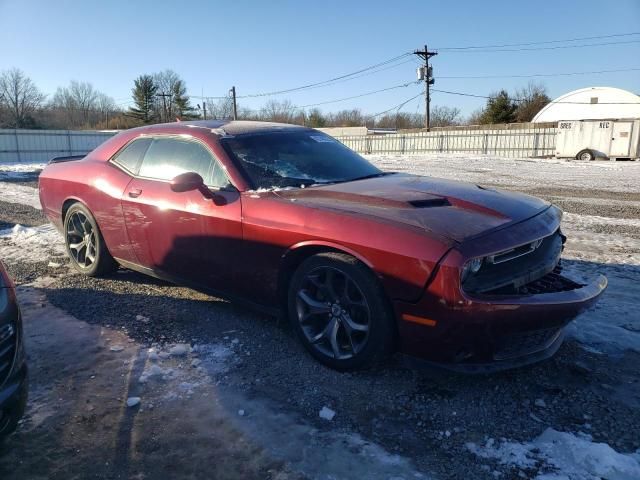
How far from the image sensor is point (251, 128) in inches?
165

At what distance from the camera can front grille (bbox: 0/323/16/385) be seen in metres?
2.07

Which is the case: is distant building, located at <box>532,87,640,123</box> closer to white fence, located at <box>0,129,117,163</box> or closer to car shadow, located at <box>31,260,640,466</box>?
white fence, located at <box>0,129,117,163</box>

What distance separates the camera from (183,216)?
372 centimetres

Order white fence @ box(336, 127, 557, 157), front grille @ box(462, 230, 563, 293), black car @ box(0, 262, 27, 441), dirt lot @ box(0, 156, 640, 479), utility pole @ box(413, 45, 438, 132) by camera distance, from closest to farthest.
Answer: black car @ box(0, 262, 27, 441)
dirt lot @ box(0, 156, 640, 479)
front grille @ box(462, 230, 563, 293)
white fence @ box(336, 127, 557, 157)
utility pole @ box(413, 45, 438, 132)

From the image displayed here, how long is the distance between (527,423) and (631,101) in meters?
49.1

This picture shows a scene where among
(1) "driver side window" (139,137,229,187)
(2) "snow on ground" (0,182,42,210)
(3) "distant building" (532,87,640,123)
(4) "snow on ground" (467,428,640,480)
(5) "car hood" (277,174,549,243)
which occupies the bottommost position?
(4) "snow on ground" (467,428,640,480)

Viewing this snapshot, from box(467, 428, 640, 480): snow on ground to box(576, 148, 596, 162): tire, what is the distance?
25.6m

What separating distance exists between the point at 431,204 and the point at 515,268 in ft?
2.07

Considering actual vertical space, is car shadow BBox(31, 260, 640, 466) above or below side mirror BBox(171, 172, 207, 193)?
below

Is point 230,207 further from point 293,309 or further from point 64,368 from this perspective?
point 64,368

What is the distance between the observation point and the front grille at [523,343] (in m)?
2.61

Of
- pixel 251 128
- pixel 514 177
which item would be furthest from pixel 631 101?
pixel 251 128

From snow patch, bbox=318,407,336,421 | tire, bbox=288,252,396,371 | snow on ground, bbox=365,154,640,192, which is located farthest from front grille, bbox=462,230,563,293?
snow on ground, bbox=365,154,640,192

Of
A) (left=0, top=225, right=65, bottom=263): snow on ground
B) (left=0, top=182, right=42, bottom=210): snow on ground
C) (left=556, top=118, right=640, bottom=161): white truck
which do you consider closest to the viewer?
(left=0, top=225, right=65, bottom=263): snow on ground
